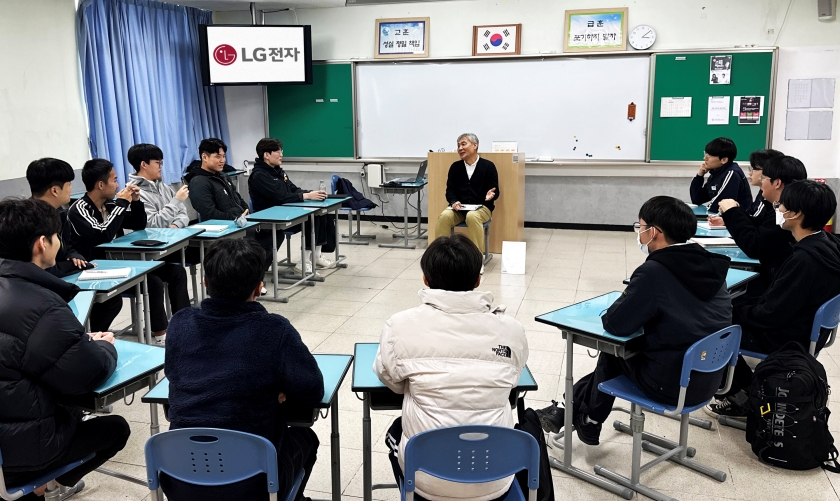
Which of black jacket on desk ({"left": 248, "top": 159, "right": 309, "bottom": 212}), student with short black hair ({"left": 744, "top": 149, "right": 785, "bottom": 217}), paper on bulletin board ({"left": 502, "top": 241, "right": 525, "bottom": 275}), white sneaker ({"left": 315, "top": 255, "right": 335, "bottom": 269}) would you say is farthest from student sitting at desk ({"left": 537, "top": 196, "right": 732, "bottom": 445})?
white sneaker ({"left": 315, "top": 255, "right": 335, "bottom": 269})

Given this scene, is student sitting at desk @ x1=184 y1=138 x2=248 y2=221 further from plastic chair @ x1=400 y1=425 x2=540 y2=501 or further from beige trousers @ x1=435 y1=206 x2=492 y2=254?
plastic chair @ x1=400 y1=425 x2=540 y2=501

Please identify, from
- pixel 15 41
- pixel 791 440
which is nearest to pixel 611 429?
pixel 791 440

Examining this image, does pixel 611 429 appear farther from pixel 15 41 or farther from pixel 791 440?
pixel 15 41

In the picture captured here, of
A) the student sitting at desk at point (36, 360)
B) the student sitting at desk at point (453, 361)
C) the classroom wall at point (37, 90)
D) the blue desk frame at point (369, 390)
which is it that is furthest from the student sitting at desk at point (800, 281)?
the classroom wall at point (37, 90)

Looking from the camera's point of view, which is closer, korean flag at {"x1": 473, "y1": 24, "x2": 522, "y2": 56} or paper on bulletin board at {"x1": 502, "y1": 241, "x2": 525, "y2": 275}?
paper on bulletin board at {"x1": 502, "y1": 241, "x2": 525, "y2": 275}

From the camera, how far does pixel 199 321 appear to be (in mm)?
1880

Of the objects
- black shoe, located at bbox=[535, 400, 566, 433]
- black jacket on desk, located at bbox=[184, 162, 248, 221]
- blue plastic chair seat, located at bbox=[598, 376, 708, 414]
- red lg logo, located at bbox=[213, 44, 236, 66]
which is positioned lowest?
black shoe, located at bbox=[535, 400, 566, 433]

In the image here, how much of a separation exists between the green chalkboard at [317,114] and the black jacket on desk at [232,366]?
7.08m

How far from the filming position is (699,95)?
7.62 meters

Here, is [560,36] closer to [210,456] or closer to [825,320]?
[825,320]

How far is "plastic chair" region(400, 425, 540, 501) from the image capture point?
174cm

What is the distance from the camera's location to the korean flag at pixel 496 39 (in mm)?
8055

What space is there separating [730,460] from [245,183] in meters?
7.54

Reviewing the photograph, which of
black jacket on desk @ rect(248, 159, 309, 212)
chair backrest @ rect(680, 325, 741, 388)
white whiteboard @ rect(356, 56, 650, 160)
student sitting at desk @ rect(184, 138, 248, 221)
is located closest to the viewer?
chair backrest @ rect(680, 325, 741, 388)
